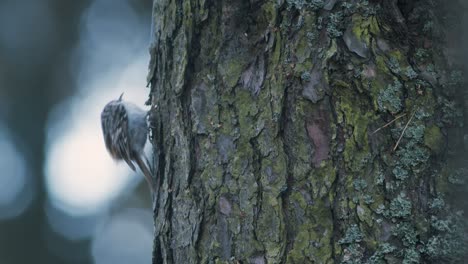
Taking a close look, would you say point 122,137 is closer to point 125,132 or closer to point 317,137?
point 125,132

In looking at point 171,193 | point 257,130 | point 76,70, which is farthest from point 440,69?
point 76,70

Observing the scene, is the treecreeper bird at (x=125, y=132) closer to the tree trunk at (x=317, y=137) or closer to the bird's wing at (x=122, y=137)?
the bird's wing at (x=122, y=137)

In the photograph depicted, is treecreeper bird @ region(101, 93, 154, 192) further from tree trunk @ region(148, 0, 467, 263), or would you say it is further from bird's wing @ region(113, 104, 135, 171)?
tree trunk @ region(148, 0, 467, 263)

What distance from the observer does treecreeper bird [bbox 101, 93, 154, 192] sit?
403 cm

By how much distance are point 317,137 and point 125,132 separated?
8.04 feet

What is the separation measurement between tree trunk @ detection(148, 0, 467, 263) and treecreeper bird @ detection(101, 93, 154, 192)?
172 centimetres

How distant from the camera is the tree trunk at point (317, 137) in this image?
1796 millimetres

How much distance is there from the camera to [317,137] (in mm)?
1886

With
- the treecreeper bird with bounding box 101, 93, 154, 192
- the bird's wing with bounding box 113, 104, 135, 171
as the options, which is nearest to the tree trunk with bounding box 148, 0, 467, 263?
the treecreeper bird with bounding box 101, 93, 154, 192

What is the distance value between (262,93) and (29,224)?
6.90 m

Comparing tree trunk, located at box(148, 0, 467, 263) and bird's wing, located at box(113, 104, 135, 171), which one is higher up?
bird's wing, located at box(113, 104, 135, 171)

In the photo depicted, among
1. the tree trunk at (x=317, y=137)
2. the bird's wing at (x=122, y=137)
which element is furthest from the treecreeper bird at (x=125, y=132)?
the tree trunk at (x=317, y=137)

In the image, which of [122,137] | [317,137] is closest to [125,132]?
[122,137]

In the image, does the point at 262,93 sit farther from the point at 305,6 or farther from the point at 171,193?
the point at 171,193
